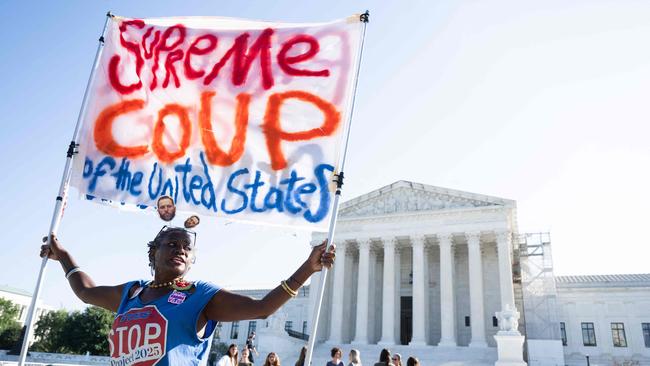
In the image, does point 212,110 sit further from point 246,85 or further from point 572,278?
point 572,278

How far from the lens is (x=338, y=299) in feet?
150

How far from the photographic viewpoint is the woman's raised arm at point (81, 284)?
12.3ft

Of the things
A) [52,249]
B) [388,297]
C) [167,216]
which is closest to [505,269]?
[388,297]

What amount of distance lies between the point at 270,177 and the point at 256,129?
611 mm

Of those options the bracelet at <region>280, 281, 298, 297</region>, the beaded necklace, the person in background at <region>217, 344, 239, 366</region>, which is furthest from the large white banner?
the person in background at <region>217, 344, 239, 366</region>

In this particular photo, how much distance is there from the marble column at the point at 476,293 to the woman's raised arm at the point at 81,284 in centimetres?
3828

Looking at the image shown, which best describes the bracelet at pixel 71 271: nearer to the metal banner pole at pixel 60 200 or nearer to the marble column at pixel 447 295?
the metal banner pole at pixel 60 200

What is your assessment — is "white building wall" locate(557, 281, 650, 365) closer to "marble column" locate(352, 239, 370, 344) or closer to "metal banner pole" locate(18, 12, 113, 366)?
"marble column" locate(352, 239, 370, 344)

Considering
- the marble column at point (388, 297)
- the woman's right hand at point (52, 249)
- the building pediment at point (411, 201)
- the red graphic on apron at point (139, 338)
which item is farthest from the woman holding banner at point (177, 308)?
the building pediment at point (411, 201)

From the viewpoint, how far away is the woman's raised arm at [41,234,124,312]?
376cm

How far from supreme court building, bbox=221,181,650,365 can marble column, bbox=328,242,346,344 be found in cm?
10

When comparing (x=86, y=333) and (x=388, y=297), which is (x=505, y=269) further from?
(x=86, y=333)

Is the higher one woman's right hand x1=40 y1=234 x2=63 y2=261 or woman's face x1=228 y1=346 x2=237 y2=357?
woman's right hand x1=40 y1=234 x2=63 y2=261

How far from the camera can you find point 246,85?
18.5 ft
